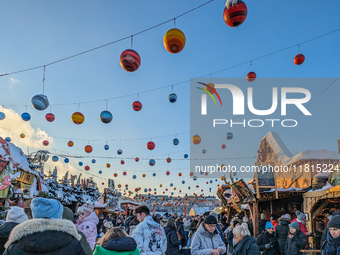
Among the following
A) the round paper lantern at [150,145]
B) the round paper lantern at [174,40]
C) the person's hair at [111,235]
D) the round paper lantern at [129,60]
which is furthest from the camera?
the round paper lantern at [150,145]

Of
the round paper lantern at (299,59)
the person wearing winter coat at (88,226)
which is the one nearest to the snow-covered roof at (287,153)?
the round paper lantern at (299,59)

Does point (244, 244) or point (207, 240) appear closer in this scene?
point (244, 244)

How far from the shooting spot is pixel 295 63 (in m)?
8.69

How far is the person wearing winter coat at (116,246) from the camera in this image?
2.68 metres

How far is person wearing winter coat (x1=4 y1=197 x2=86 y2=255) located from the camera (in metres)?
2.09

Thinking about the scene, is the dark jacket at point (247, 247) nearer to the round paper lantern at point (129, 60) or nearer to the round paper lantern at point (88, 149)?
the round paper lantern at point (129, 60)

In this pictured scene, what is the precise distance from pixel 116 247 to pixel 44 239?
80cm

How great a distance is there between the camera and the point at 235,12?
16.9ft

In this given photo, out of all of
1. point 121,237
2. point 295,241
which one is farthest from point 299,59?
point 121,237

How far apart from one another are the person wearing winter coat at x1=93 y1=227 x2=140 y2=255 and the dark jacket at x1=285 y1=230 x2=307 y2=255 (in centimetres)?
465

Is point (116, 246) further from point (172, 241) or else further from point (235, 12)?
point (235, 12)

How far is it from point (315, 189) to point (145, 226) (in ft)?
29.9

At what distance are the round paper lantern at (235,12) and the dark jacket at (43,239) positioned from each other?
186 inches

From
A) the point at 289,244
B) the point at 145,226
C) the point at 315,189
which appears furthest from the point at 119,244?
the point at 315,189
